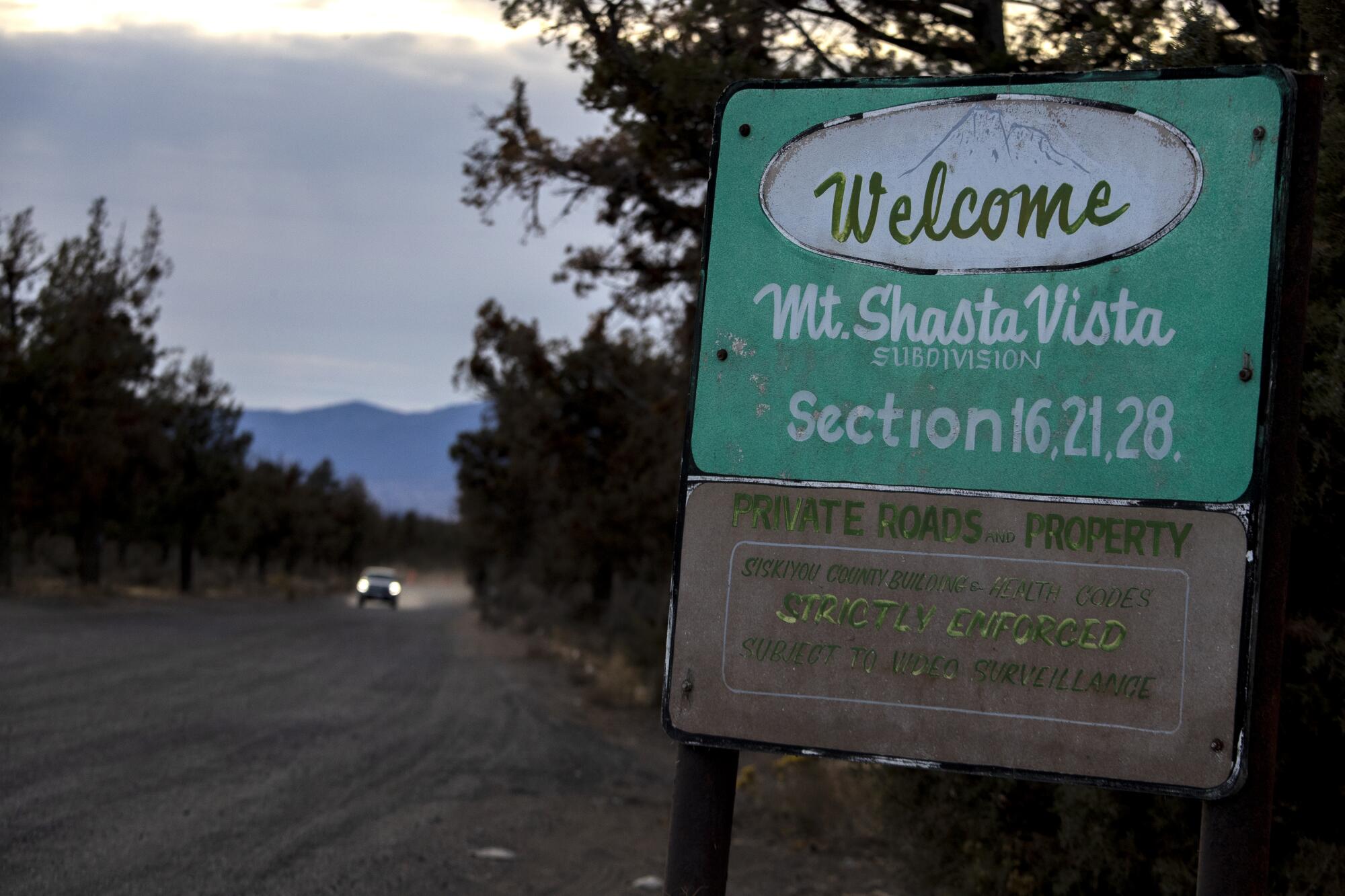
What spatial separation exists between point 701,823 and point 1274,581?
159 cm

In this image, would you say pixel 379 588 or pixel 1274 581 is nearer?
pixel 1274 581

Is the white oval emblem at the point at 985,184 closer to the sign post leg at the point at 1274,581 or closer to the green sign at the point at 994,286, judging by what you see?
the green sign at the point at 994,286

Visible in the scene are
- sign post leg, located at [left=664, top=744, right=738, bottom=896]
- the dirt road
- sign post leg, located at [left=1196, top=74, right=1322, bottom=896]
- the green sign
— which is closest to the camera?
sign post leg, located at [left=1196, top=74, right=1322, bottom=896]

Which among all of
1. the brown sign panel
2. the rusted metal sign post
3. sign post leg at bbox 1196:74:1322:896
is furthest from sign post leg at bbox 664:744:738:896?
sign post leg at bbox 1196:74:1322:896

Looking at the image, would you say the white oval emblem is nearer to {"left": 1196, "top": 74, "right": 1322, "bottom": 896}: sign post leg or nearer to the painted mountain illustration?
the painted mountain illustration

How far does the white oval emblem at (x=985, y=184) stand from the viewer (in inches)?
123

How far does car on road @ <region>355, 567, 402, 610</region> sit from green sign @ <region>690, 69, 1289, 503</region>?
55465 mm

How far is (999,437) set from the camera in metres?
3.15

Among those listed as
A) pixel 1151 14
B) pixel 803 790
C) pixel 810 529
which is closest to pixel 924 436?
pixel 810 529

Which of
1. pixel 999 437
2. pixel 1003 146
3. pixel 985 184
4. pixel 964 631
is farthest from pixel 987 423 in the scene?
pixel 1003 146

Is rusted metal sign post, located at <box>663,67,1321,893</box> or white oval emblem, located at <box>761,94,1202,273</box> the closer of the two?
rusted metal sign post, located at <box>663,67,1321,893</box>

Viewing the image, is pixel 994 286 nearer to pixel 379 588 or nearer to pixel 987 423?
pixel 987 423

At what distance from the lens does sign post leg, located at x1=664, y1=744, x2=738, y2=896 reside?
3.29m

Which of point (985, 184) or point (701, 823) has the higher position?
point (985, 184)
